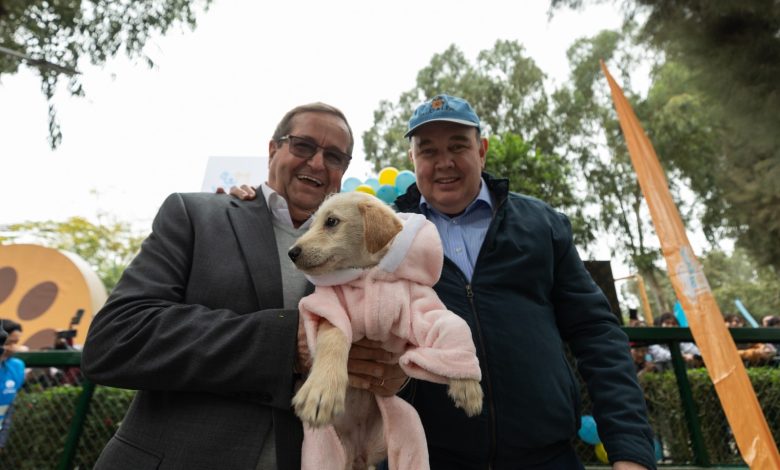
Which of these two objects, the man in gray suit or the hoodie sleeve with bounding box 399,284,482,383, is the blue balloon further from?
the hoodie sleeve with bounding box 399,284,482,383

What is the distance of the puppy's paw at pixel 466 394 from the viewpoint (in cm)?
164

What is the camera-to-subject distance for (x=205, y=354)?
1.71 meters

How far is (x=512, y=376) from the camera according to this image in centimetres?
229

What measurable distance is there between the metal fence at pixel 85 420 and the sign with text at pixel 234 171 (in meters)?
5.68

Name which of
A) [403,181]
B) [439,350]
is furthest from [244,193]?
[403,181]

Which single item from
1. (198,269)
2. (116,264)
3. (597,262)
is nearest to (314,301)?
(198,269)

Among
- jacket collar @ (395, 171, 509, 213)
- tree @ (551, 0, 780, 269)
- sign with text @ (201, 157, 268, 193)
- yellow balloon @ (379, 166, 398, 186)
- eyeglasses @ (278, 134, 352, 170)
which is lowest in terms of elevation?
jacket collar @ (395, 171, 509, 213)

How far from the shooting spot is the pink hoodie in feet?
5.53

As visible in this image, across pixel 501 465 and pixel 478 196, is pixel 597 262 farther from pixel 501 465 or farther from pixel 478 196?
pixel 501 465

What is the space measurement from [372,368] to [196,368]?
1.89 ft

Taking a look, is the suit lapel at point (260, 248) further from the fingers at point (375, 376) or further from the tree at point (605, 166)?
the tree at point (605, 166)

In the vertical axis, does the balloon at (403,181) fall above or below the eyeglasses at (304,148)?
above

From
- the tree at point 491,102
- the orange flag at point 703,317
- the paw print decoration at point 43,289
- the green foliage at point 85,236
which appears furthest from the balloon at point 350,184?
the green foliage at point 85,236

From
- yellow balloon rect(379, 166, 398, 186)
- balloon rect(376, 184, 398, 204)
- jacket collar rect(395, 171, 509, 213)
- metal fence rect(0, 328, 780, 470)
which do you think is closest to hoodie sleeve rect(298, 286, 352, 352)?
jacket collar rect(395, 171, 509, 213)
